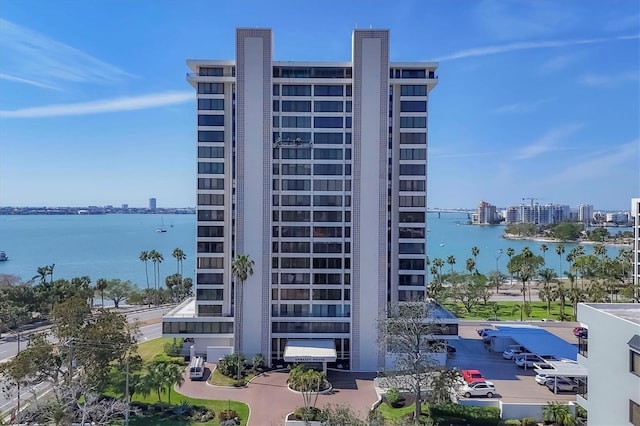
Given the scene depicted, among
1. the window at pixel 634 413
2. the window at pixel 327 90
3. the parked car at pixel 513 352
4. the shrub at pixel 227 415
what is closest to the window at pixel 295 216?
the window at pixel 327 90

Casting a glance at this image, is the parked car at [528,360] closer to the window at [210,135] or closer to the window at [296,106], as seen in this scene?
the window at [296,106]

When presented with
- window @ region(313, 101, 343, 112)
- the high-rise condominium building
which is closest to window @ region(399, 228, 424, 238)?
the high-rise condominium building

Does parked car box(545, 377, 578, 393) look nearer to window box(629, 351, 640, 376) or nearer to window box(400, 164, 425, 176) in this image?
window box(400, 164, 425, 176)

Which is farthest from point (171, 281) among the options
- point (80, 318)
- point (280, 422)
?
point (280, 422)

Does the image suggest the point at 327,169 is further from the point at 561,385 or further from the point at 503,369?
the point at 561,385

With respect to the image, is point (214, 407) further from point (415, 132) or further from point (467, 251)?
point (467, 251)
